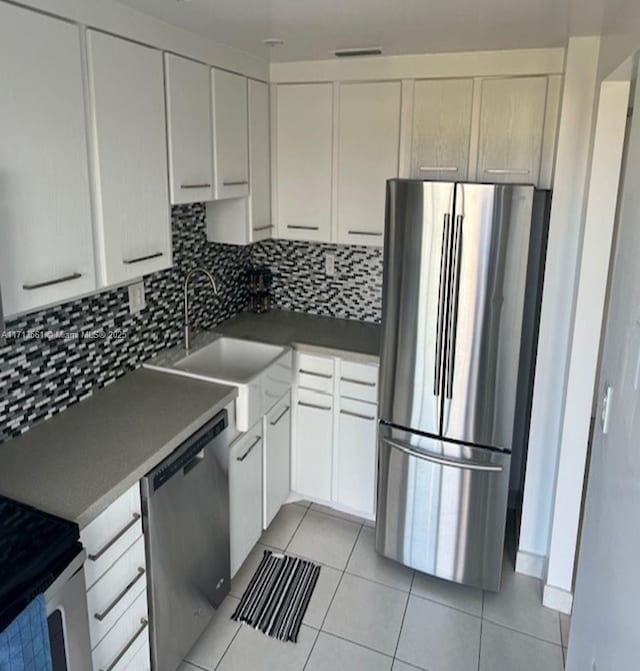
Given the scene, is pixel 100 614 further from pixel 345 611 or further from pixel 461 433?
pixel 461 433

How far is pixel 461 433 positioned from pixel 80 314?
1589 mm

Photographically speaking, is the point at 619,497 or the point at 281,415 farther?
the point at 281,415

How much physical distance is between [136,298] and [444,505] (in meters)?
1.59

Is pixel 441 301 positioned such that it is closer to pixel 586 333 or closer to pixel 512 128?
pixel 586 333

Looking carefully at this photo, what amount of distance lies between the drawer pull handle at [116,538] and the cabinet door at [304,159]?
1.71m

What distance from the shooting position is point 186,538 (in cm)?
202

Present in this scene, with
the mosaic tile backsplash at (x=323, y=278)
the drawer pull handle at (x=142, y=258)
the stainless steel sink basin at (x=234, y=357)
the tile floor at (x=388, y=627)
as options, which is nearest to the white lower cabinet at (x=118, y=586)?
the tile floor at (x=388, y=627)

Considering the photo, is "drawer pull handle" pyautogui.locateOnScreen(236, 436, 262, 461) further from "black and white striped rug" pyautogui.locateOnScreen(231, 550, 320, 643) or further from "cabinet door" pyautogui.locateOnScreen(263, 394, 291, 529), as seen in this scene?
"black and white striped rug" pyautogui.locateOnScreen(231, 550, 320, 643)

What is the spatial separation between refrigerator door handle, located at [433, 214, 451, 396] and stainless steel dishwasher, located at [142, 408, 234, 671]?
2.81ft

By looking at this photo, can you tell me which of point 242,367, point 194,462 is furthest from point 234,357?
point 194,462

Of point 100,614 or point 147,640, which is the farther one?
point 147,640

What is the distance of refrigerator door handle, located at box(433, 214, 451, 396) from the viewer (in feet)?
7.16

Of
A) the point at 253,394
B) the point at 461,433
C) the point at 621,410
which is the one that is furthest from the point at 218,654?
the point at 621,410

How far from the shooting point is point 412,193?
222cm
